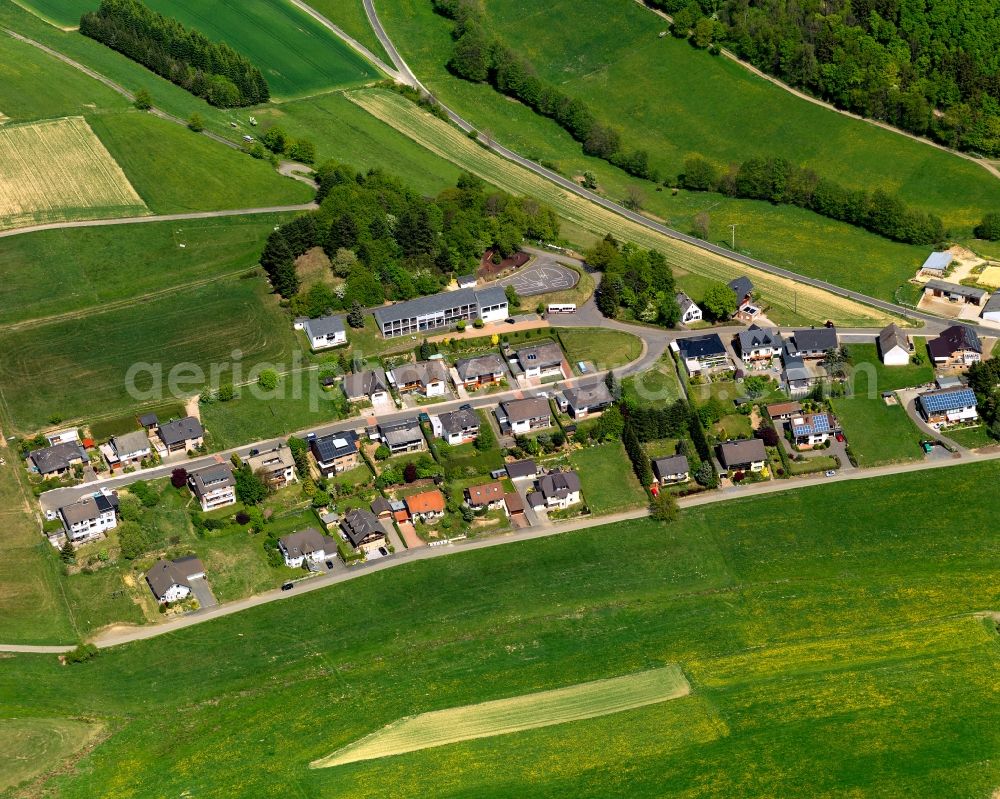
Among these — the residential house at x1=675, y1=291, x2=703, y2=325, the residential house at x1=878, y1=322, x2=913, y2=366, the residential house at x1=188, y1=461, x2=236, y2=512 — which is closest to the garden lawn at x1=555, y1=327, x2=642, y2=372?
the residential house at x1=675, y1=291, x2=703, y2=325

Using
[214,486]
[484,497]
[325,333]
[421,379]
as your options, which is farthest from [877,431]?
[214,486]

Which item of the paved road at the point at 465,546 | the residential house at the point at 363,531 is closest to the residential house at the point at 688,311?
the paved road at the point at 465,546

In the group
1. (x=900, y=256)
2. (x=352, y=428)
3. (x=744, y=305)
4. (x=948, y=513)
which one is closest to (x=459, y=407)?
(x=352, y=428)

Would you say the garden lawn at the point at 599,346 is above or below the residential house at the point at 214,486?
above

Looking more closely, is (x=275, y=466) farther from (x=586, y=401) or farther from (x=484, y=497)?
(x=586, y=401)

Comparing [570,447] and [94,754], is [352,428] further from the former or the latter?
[94,754]

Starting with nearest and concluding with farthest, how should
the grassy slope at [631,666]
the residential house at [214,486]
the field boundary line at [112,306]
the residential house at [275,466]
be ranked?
the grassy slope at [631,666]
the residential house at [214,486]
the residential house at [275,466]
the field boundary line at [112,306]

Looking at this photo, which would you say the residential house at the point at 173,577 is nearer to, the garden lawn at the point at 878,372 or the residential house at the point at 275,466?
the residential house at the point at 275,466
